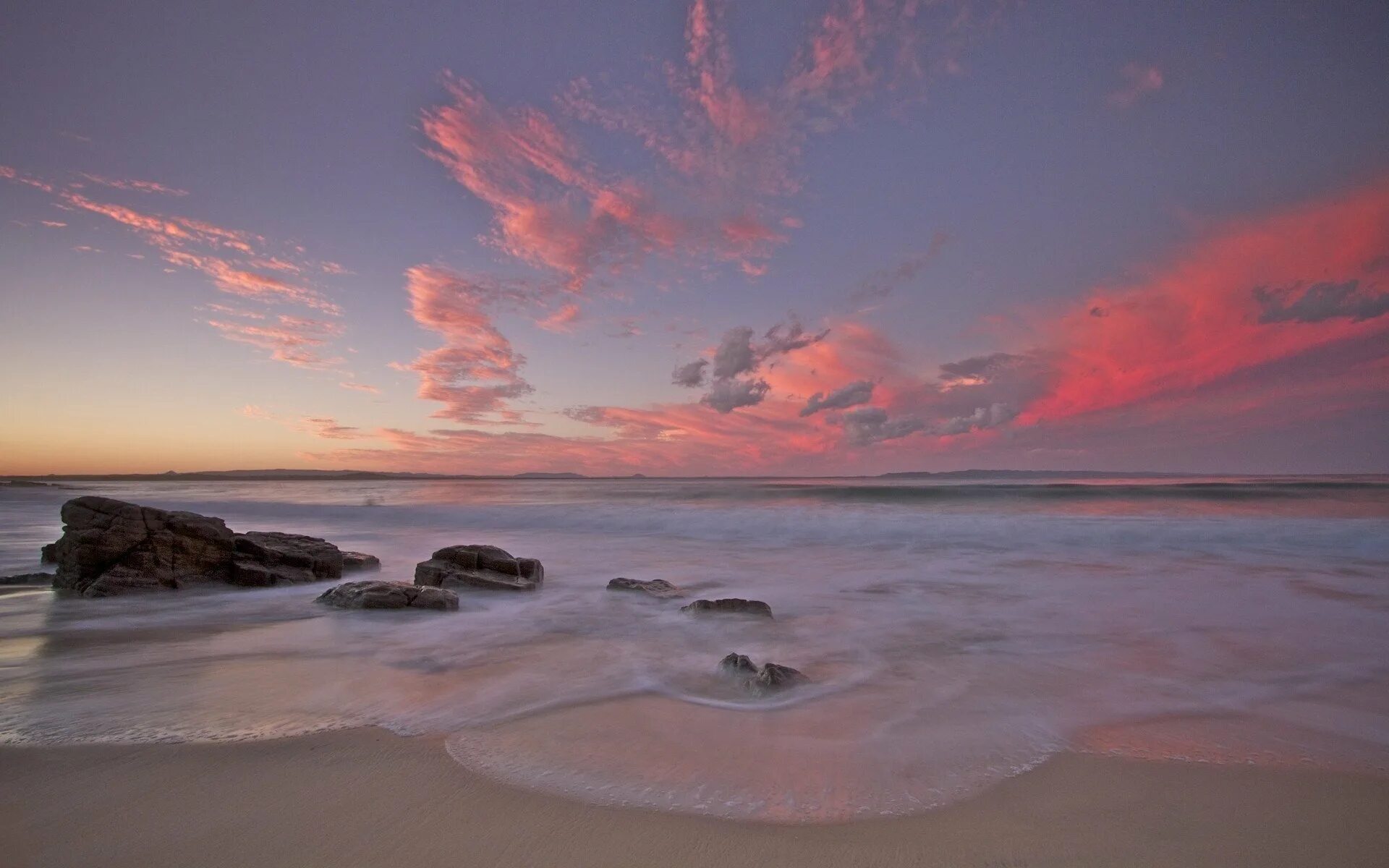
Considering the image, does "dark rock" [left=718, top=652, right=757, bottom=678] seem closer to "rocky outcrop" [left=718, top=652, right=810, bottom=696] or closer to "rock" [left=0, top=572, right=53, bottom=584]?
"rocky outcrop" [left=718, top=652, right=810, bottom=696]

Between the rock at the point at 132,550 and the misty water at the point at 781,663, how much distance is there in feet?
1.36

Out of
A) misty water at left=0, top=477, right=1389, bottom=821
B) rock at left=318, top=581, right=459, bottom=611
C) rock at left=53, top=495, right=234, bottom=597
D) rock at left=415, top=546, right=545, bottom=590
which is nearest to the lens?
misty water at left=0, top=477, right=1389, bottom=821

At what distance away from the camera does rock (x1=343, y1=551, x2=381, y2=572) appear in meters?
11.0

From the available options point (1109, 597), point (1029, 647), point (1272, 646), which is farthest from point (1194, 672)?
point (1109, 597)

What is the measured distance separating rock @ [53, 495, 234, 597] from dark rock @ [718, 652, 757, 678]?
27.8 ft

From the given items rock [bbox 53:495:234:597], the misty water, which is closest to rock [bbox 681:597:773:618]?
the misty water

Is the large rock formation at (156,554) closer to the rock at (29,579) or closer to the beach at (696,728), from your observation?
the beach at (696,728)

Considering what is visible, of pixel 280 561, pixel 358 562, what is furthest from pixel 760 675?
pixel 358 562

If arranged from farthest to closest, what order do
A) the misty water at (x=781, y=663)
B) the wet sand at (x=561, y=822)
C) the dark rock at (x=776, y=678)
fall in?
the dark rock at (x=776, y=678), the misty water at (x=781, y=663), the wet sand at (x=561, y=822)

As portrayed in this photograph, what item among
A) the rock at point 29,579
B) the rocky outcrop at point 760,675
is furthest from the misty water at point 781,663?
the rock at point 29,579

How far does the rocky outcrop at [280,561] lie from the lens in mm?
8953

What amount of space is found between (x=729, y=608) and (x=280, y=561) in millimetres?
7559

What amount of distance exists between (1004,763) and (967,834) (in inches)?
36.5

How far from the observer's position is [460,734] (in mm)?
3623
